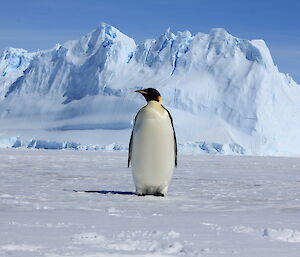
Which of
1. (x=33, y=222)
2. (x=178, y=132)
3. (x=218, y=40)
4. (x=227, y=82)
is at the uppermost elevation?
(x=218, y=40)

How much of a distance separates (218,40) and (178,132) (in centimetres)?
1144

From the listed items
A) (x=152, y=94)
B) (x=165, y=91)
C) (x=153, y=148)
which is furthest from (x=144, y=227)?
(x=165, y=91)

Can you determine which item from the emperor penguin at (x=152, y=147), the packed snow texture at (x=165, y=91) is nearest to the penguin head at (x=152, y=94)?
the emperor penguin at (x=152, y=147)

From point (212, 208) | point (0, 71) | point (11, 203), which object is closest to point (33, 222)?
point (11, 203)

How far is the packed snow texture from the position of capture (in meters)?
64.0

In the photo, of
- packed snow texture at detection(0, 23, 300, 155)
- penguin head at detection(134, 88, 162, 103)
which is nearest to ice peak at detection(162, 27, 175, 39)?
packed snow texture at detection(0, 23, 300, 155)

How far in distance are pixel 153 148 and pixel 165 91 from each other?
59.2 m

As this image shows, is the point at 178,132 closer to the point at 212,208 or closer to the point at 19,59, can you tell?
the point at 19,59

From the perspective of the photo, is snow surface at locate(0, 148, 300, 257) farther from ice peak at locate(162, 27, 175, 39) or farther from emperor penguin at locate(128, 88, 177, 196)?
ice peak at locate(162, 27, 175, 39)

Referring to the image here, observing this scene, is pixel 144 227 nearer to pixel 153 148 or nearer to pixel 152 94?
pixel 153 148

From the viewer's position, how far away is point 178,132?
67562mm

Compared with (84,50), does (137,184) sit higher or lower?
lower

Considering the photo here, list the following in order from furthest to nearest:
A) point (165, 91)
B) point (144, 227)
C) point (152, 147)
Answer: point (165, 91) → point (152, 147) → point (144, 227)

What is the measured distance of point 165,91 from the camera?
217 feet
